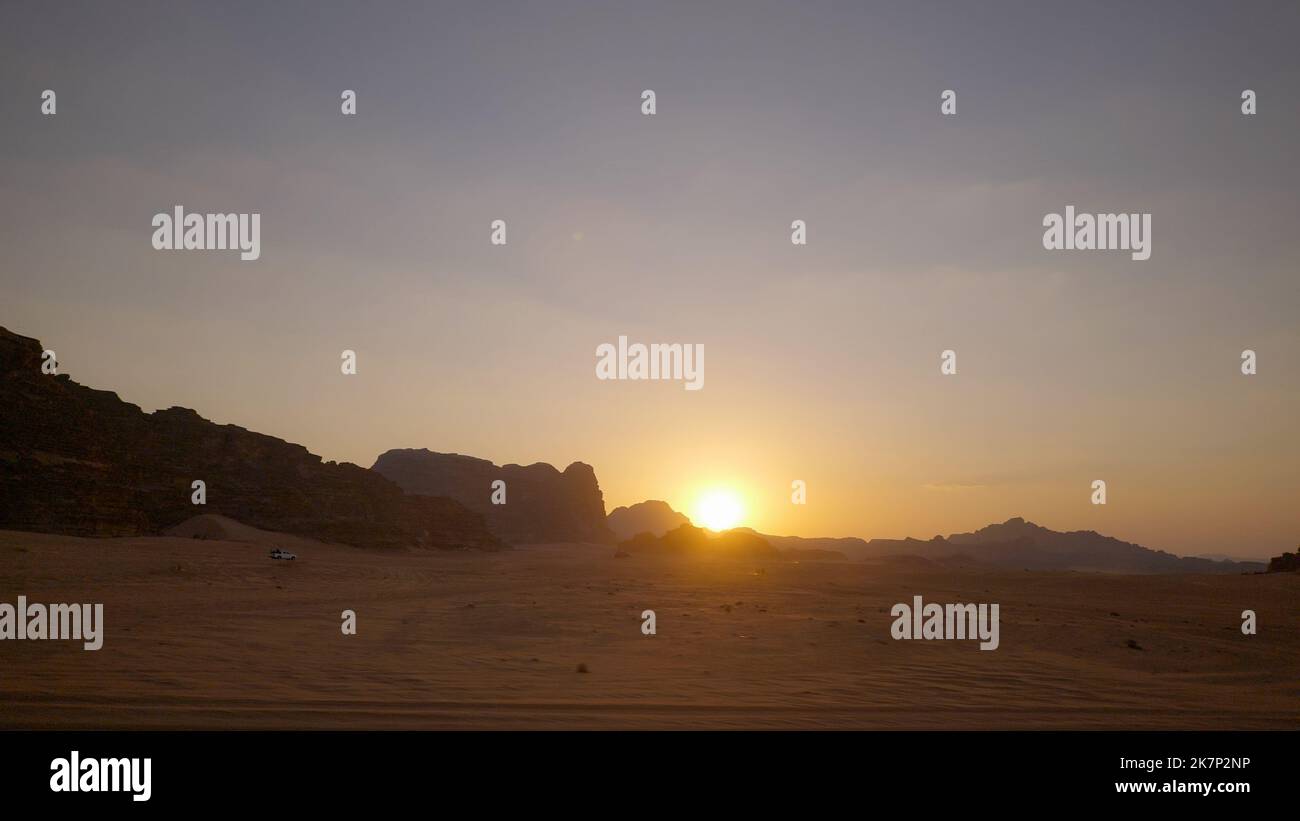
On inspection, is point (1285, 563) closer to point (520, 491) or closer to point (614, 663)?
point (614, 663)

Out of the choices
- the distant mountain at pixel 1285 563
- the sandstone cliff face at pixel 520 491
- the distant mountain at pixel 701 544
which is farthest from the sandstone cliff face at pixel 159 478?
the distant mountain at pixel 1285 563

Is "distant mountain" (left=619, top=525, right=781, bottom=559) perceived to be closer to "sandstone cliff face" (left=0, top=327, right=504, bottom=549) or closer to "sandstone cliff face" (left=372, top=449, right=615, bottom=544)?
"sandstone cliff face" (left=0, top=327, right=504, bottom=549)

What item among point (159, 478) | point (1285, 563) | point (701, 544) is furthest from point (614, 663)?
point (701, 544)

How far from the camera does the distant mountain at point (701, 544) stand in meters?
91.9

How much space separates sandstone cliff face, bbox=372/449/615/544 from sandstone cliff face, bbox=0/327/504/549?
156ft

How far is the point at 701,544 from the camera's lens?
95500 millimetres

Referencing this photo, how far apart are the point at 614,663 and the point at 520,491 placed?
145m

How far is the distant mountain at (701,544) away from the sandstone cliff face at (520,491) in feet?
170

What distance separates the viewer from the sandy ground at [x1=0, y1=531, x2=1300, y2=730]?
8.91 metres

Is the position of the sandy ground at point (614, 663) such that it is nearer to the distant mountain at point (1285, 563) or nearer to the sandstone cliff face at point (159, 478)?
the sandstone cliff face at point (159, 478)

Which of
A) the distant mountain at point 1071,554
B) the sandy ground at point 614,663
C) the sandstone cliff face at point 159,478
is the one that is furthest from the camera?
the distant mountain at point 1071,554

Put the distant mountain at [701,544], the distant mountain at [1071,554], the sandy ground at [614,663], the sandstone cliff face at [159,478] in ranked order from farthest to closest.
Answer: the distant mountain at [1071,554]
the distant mountain at [701,544]
the sandstone cliff face at [159,478]
the sandy ground at [614,663]

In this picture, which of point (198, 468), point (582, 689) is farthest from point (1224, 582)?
point (198, 468)

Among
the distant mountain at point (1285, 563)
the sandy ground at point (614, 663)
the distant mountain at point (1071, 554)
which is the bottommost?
the distant mountain at point (1071, 554)
